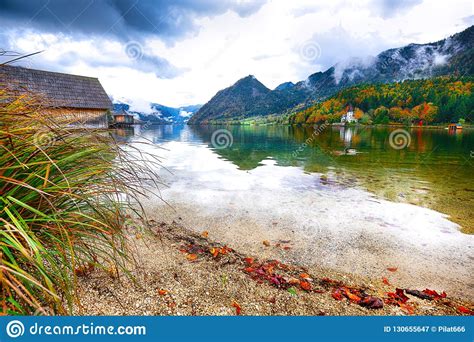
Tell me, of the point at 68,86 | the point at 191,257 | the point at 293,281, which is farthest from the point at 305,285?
the point at 68,86

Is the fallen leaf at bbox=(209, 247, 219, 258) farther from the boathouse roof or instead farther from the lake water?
the boathouse roof

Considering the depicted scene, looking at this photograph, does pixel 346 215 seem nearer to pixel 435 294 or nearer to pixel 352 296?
pixel 435 294

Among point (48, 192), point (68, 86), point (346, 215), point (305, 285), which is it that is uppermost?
point (68, 86)

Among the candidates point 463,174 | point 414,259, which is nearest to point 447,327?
point 414,259

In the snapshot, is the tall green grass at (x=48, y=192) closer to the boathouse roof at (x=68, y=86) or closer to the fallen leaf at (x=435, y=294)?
the fallen leaf at (x=435, y=294)

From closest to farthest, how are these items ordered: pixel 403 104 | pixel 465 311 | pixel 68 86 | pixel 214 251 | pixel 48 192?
pixel 48 192 → pixel 465 311 → pixel 214 251 → pixel 68 86 → pixel 403 104

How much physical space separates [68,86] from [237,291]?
37.9 m

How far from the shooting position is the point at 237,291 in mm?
3455

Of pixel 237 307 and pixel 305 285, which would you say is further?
pixel 305 285

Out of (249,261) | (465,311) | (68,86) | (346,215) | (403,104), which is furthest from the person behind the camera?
(403,104)

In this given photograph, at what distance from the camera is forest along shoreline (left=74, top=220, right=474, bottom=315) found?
3.02m

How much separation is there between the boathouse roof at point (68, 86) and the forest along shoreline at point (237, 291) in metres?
31.1

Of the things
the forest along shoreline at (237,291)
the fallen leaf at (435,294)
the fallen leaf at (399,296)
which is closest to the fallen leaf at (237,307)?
the forest along shoreline at (237,291)

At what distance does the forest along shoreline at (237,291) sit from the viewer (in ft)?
9.90
